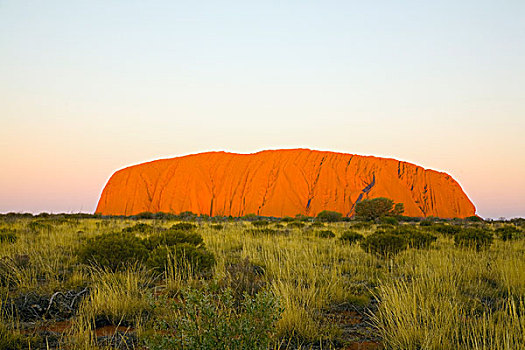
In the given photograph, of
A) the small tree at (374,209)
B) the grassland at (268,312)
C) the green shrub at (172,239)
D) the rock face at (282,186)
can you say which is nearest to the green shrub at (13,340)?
the grassland at (268,312)

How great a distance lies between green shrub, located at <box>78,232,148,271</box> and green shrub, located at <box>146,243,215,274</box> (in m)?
0.29

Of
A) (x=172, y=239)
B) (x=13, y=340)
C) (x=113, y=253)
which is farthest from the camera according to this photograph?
(x=172, y=239)

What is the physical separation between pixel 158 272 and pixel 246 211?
4298cm

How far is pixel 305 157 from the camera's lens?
55.0 meters

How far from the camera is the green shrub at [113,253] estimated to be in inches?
235

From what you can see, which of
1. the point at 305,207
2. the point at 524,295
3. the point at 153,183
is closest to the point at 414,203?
the point at 305,207

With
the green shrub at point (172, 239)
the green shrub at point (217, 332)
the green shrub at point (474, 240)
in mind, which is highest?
the green shrub at point (217, 332)

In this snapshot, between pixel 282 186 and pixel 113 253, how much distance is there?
143 ft

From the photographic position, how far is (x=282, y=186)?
4931 centimetres

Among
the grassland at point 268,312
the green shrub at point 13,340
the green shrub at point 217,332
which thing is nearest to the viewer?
the green shrub at point 217,332

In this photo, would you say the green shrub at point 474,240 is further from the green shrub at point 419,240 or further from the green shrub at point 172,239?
the green shrub at point 172,239

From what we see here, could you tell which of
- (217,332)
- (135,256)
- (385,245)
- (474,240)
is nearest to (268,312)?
(217,332)

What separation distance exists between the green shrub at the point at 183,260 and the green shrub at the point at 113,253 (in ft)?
0.96

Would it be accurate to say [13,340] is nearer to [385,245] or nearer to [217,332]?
[217,332]
